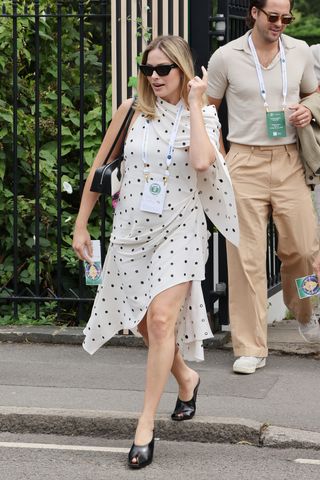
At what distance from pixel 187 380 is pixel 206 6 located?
2773mm

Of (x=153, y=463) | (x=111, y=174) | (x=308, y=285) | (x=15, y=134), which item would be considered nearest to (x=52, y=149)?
(x=15, y=134)

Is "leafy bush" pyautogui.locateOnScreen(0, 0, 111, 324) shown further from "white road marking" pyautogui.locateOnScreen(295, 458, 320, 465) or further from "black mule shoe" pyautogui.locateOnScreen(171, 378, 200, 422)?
"white road marking" pyautogui.locateOnScreen(295, 458, 320, 465)

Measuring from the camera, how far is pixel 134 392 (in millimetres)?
7039

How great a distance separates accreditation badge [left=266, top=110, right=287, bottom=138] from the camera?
7.38m

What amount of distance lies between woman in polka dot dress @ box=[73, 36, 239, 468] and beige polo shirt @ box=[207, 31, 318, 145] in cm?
143

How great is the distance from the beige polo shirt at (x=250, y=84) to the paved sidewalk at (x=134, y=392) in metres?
1.39

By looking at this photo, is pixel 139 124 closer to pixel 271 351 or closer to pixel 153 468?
pixel 153 468

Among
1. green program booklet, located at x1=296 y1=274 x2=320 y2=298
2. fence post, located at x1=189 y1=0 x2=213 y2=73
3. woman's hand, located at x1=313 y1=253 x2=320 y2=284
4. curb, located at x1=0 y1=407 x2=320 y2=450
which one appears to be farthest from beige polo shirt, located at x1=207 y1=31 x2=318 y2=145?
curb, located at x1=0 y1=407 x2=320 y2=450

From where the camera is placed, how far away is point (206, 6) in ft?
26.4

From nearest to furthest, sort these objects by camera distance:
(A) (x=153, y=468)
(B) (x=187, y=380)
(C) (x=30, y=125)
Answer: (A) (x=153, y=468) < (B) (x=187, y=380) < (C) (x=30, y=125)

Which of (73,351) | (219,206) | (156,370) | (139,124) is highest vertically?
(139,124)

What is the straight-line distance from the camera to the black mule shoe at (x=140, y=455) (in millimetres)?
5703

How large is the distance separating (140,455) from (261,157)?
7.82 ft

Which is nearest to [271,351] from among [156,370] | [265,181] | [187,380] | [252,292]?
[252,292]
